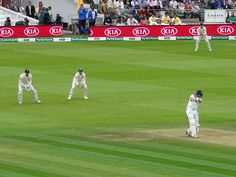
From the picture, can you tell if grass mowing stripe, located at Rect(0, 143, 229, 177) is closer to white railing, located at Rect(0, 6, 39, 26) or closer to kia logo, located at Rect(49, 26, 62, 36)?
kia logo, located at Rect(49, 26, 62, 36)

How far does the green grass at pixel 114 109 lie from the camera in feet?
96.2

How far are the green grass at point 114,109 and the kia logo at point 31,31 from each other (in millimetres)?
1580

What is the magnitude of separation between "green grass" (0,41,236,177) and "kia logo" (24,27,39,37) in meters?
1.58

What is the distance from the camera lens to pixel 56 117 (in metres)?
39.8

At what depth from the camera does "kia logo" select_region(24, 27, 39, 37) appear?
71.3 meters

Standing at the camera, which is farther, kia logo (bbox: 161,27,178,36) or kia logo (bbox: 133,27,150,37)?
kia logo (bbox: 161,27,178,36)

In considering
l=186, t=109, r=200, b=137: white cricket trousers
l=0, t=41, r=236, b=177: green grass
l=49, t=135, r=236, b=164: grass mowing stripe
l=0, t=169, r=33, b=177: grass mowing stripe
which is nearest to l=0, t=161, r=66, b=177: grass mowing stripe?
l=0, t=41, r=236, b=177: green grass

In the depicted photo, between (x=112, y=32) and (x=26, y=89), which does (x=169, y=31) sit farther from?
(x=26, y=89)

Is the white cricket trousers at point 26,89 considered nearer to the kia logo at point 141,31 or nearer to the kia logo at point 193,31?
the kia logo at point 141,31

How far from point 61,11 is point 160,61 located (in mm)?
21458

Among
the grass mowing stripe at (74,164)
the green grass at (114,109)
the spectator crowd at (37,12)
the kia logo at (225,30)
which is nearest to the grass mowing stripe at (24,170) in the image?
the green grass at (114,109)

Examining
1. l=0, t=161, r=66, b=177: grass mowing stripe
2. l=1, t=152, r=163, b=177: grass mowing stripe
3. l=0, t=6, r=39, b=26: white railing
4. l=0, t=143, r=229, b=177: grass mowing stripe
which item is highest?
l=0, t=6, r=39, b=26: white railing

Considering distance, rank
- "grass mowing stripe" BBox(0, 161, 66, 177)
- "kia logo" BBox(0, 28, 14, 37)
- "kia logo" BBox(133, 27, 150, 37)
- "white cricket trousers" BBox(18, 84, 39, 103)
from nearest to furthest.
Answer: "grass mowing stripe" BBox(0, 161, 66, 177) < "white cricket trousers" BBox(18, 84, 39, 103) < "kia logo" BBox(0, 28, 14, 37) < "kia logo" BBox(133, 27, 150, 37)

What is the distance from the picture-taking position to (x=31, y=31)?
71.6 m
